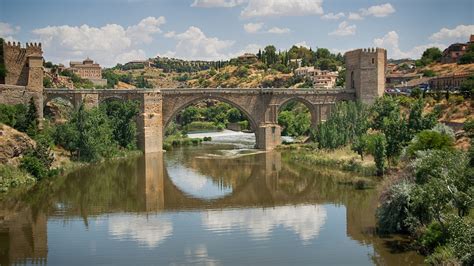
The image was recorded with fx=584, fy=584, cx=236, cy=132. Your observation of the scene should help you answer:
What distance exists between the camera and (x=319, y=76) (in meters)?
70.8

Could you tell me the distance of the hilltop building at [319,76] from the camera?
68375 millimetres

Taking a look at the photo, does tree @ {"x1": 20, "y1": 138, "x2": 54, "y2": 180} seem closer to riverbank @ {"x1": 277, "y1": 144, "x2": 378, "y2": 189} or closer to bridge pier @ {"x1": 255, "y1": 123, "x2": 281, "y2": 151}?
riverbank @ {"x1": 277, "y1": 144, "x2": 378, "y2": 189}

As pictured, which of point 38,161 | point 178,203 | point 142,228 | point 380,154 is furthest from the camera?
point 38,161

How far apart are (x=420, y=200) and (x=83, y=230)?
10597 mm

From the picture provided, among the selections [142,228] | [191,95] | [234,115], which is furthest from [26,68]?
[234,115]

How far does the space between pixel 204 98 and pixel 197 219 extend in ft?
73.0

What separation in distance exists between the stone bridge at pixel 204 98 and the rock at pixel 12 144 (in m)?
10.4

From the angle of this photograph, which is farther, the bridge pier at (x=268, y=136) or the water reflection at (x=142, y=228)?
the bridge pier at (x=268, y=136)

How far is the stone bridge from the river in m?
7.17

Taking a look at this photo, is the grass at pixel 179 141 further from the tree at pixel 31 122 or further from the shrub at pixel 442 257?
Result: the shrub at pixel 442 257

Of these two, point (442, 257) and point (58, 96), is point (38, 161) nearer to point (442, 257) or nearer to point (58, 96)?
point (58, 96)

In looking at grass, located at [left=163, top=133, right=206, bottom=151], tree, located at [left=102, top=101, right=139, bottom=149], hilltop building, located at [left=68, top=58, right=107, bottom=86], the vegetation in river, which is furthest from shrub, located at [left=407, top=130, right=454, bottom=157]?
hilltop building, located at [left=68, top=58, right=107, bottom=86]

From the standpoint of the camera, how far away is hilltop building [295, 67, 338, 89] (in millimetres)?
68375

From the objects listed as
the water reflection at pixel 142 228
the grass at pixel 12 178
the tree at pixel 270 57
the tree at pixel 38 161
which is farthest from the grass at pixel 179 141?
the tree at pixel 270 57
